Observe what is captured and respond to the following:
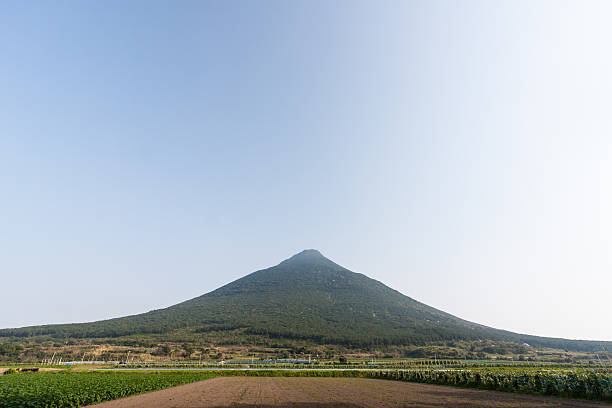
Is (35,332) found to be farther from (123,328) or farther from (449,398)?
(449,398)

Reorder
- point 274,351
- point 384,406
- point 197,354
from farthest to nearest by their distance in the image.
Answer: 1. point 274,351
2. point 197,354
3. point 384,406

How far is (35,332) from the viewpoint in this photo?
625 ft

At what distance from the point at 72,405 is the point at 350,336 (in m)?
146

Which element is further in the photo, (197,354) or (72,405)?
(197,354)

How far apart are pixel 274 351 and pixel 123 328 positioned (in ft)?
328

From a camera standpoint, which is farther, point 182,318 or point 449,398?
point 182,318

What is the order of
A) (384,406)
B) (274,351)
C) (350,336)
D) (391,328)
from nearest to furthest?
(384,406) < (274,351) < (350,336) < (391,328)

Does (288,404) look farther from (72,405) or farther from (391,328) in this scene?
(391,328)

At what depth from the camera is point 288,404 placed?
2664 centimetres

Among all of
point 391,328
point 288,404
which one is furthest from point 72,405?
point 391,328

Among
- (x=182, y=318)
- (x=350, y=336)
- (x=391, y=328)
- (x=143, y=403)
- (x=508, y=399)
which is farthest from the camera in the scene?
(x=182, y=318)

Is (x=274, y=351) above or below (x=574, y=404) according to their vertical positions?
below

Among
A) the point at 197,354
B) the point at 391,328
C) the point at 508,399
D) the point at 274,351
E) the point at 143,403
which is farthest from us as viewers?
the point at 391,328

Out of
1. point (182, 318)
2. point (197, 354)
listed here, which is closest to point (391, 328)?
point (197, 354)
